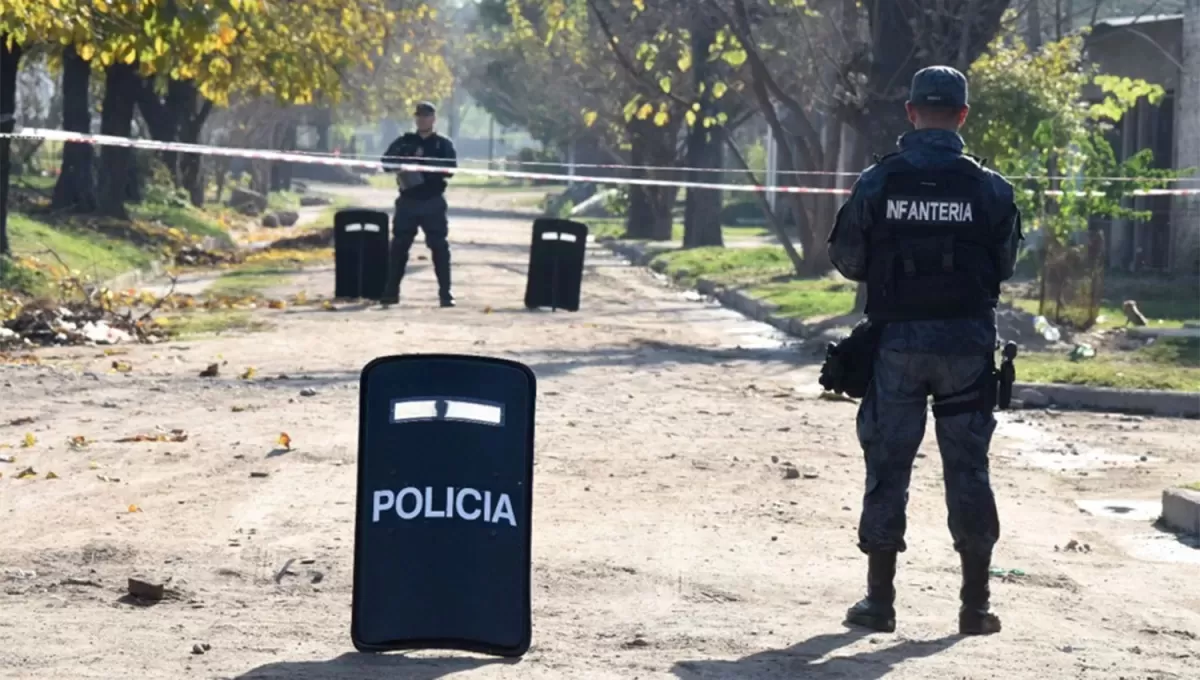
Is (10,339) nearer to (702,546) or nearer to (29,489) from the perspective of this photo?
(29,489)

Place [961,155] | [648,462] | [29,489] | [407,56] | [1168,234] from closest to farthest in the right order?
[961,155]
[29,489]
[648,462]
[1168,234]
[407,56]

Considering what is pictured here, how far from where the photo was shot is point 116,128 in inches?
1316

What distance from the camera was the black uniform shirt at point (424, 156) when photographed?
19.2 m

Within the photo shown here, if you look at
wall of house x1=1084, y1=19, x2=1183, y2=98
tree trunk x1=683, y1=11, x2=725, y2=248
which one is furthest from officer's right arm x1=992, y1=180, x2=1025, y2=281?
tree trunk x1=683, y1=11, x2=725, y2=248

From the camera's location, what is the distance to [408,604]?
6.07m

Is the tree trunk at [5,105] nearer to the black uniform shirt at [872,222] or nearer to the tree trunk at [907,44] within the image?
the tree trunk at [907,44]

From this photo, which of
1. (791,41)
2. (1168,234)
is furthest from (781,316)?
(791,41)

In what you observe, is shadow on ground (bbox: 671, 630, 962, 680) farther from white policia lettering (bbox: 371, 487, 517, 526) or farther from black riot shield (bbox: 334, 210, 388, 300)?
black riot shield (bbox: 334, 210, 388, 300)

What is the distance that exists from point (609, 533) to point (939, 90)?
2531mm

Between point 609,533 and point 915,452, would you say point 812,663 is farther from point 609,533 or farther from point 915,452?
point 609,533

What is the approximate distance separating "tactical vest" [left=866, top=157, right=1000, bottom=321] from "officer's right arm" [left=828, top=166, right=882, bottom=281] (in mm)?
42

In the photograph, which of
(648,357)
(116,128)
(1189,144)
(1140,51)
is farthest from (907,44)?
(116,128)

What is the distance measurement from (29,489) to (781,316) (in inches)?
482

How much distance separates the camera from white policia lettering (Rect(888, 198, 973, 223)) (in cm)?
707
